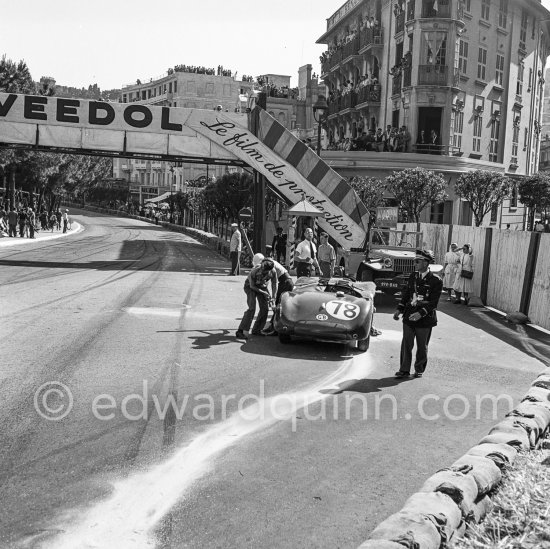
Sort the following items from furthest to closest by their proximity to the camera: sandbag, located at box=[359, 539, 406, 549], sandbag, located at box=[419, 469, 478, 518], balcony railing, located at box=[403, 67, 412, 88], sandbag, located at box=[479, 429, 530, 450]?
1. balcony railing, located at box=[403, 67, 412, 88]
2. sandbag, located at box=[479, 429, 530, 450]
3. sandbag, located at box=[419, 469, 478, 518]
4. sandbag, located at box=[359, 539, 406, 549]

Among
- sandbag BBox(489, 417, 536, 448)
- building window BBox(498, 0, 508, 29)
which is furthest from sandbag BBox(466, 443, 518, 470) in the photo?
building window BBox(498, 0, 508, 29)

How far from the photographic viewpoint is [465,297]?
1947 cm

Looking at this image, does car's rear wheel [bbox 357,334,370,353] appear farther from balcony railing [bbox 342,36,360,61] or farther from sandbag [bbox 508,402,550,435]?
balcony railing [bbox 342,36,360,61]

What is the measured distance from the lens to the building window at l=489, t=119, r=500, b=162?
46031 millimetres

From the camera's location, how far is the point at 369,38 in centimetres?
4788

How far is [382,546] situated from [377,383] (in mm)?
5731

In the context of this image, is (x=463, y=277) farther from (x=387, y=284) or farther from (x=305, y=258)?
(x=305, y=258)

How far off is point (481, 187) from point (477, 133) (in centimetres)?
784

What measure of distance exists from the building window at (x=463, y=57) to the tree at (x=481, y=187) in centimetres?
824

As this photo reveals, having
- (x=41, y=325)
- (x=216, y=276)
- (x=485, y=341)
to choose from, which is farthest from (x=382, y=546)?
(x=216, y=276)

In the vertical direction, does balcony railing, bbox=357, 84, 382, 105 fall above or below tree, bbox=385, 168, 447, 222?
above

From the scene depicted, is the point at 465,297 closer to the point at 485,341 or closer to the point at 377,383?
the point at 485,341

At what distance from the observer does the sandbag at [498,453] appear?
506cm

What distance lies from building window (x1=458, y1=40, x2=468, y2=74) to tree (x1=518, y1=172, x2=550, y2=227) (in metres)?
7.78
